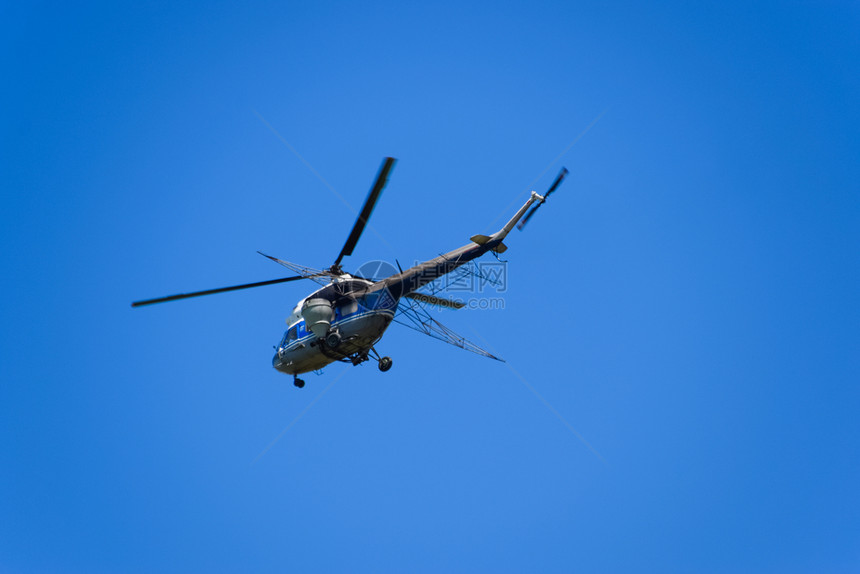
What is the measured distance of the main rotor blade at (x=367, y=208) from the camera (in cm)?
2414

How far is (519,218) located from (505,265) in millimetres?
1988

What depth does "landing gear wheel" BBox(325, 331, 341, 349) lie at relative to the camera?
3011 cm

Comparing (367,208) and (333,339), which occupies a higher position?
(367,208)

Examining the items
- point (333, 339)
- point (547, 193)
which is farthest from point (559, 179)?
point (333, 339)

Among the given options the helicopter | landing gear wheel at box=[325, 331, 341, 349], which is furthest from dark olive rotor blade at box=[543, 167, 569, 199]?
landing gear wheel at box=[325, 331, 341, 349]

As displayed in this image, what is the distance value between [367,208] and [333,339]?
675 centimetres

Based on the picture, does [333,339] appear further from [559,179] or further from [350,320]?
[559,179]

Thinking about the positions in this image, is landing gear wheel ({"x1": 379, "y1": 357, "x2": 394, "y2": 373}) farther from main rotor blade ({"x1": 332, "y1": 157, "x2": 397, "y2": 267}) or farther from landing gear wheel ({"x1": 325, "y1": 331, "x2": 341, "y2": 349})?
main rotor blade ({"x1": 332, "y1": 157, "x2": 397, "y2": 267})

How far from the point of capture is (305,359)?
32.2 meters

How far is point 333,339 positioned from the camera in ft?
98.8

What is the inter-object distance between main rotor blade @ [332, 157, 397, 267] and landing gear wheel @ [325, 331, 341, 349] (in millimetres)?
2856

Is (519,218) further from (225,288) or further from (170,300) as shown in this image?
(170,300)

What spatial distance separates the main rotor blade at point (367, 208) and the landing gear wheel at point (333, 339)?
286 centimetres

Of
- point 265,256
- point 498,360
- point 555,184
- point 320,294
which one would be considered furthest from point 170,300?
point 555,184
